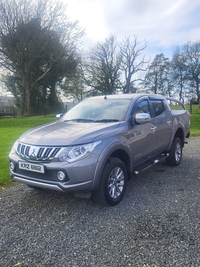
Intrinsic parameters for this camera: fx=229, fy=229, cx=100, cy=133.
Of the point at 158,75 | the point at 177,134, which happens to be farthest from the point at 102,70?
the point at 177,134

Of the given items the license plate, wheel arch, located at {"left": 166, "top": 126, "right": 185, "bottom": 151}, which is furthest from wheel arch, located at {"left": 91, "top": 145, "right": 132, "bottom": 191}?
wheel arch, located at {"left": 166, "top": 126, "right": 185, "bottom": 151}

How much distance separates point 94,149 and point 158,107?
2764mm

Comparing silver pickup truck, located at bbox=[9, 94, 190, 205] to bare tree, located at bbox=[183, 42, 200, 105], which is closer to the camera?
silver pickup truck, located at bbox=[9, 94, 190, 205]

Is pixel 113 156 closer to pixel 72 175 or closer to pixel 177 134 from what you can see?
pixel 72 175

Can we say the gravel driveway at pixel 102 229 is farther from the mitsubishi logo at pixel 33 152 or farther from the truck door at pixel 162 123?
the truck door at pixel 162 123

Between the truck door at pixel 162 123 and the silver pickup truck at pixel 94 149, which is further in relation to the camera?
the truck door at pixel 162 123

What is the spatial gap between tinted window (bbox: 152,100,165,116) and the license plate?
10.1 ft

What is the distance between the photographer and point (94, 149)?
3.38 metres

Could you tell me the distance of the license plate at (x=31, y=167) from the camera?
11.1ft

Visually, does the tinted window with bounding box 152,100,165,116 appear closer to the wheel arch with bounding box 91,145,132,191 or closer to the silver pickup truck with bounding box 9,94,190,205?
the silver pickup truck with bounding box 9,94,190,205

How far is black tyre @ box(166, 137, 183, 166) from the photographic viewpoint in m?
6.02

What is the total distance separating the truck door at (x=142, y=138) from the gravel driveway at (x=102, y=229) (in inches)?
28.4

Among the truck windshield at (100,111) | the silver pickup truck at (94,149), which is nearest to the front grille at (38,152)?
the silver pickup truck at (94,149)

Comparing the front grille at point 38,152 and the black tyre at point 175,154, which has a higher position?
the front grille at point 38,152
